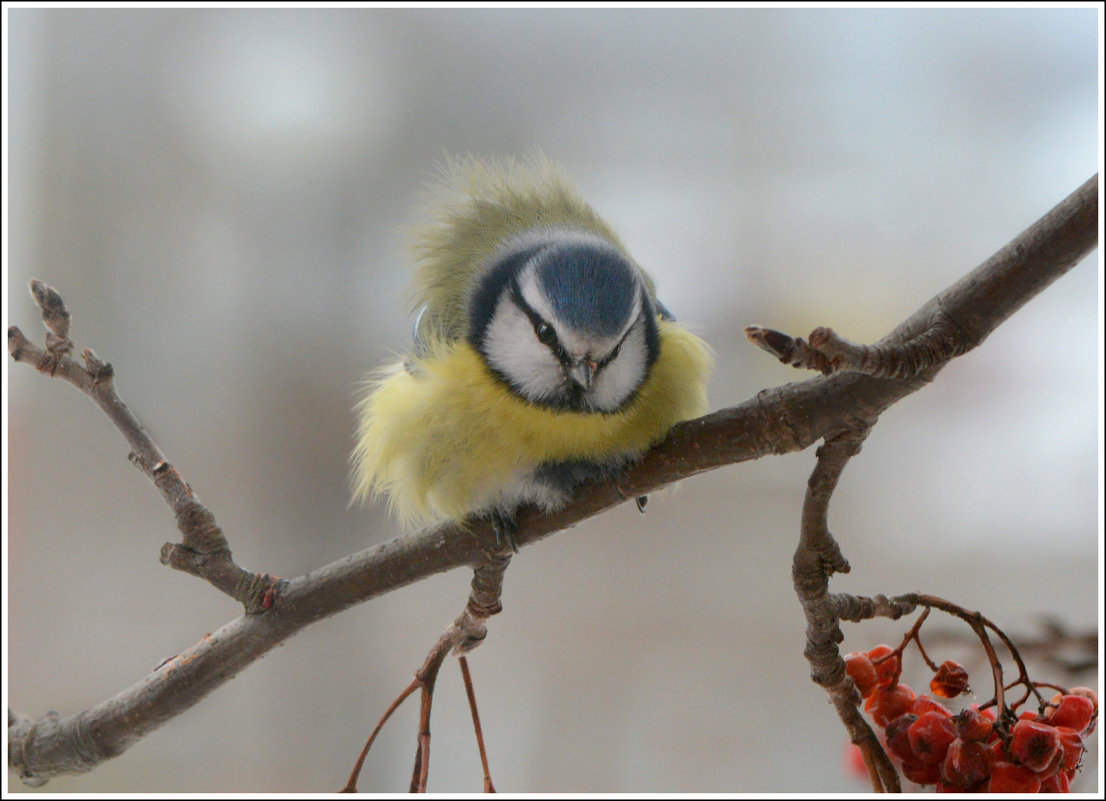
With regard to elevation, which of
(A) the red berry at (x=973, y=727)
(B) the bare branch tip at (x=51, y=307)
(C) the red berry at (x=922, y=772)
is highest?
(B) the bare branch tip at (x=51, y=307)

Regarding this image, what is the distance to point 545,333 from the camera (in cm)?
60

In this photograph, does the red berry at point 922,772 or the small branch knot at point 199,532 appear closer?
the red berry at point 922,772

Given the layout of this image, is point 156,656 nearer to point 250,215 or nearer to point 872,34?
point 250,215

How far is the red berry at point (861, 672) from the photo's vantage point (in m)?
0.54

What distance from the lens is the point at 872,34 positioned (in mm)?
1242

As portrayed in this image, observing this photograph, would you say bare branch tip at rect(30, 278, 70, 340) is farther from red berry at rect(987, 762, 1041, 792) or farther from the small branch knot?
red berry at rect(987, 762, 1041, 792)

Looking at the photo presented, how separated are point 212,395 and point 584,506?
34.4 inches

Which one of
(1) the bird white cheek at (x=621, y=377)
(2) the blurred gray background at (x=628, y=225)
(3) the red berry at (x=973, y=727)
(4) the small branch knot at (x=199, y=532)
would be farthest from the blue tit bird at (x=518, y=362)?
(2) the blurred gray background at (x=628, y=225)

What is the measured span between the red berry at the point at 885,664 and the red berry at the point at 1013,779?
0.27 ft

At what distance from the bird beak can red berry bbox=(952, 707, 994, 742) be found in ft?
0.92

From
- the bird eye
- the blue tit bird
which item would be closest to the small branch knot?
the blue tit bird

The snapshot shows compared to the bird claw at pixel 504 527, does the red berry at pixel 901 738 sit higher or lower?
lower

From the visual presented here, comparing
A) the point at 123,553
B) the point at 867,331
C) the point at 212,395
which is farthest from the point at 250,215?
the point at 867,331

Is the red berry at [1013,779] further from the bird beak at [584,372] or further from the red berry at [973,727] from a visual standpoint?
the bird beak at [584,372]
